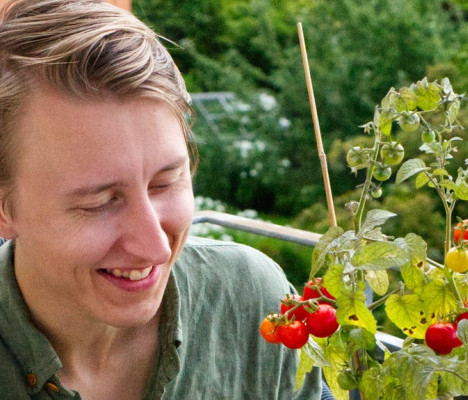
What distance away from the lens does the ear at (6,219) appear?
0.99 metres

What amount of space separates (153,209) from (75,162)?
0.35 feet

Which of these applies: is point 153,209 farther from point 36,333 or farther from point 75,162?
point 36,333

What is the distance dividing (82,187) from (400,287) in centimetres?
37

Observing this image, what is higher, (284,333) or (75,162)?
(75,162)

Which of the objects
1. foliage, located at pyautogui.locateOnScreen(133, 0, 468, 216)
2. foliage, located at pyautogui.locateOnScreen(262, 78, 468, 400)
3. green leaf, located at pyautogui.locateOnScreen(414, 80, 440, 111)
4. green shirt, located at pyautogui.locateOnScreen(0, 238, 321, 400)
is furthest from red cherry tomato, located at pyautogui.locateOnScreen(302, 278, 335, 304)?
foliage, located at pyautogui.locateOnScreen(133, 0, 468, 216)

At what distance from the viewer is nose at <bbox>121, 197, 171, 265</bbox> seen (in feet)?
3.01

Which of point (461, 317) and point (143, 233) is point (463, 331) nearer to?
point (461, 317)

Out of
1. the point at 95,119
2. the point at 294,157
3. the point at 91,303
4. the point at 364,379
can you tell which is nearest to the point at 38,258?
the point at 91,303

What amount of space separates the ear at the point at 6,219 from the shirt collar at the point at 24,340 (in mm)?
104

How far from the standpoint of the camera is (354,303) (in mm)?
777

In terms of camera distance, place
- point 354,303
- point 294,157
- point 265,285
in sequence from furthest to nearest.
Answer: point 294,157 < point 265,285 < point 354,303

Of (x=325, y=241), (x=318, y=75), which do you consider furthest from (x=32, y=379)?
(x=318, y=75)

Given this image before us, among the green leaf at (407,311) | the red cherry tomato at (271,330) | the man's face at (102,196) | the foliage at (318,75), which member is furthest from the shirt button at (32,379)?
the foliage at (318,75)

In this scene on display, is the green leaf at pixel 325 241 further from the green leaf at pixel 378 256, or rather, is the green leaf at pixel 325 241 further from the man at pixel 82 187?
the man at pixel 82 187
